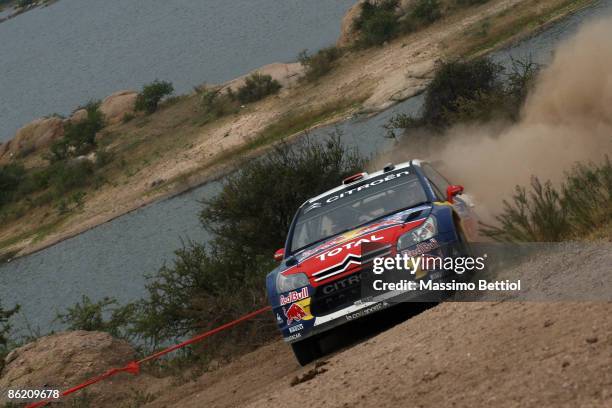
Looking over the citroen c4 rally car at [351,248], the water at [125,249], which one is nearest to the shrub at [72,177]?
the water at [125,249]

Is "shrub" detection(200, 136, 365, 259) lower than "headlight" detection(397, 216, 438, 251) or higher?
lower

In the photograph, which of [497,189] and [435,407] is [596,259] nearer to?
[435,407]

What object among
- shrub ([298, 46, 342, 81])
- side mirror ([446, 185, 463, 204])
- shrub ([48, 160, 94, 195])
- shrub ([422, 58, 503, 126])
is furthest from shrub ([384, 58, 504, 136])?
shrub ([48, 160, 94, 195])

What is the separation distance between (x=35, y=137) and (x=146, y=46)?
3262 centimetres

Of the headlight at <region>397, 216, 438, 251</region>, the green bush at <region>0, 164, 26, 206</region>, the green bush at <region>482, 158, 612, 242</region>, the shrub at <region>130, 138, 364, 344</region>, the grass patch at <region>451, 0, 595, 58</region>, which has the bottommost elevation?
the green bush at <region>0, 164, 26, 206</region>

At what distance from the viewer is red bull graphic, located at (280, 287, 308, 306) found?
9.84 metres

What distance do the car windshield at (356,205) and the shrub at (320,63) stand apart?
39.8 meters

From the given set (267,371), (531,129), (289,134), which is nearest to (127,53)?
(289,134)

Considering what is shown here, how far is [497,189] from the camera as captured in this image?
17.5 m

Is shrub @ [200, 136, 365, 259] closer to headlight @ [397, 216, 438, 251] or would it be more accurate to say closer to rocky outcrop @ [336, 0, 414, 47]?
headlight @ [397, 216, 438, 251]

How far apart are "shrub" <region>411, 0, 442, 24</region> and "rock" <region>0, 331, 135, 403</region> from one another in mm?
37501

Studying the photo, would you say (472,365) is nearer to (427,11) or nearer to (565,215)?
(565,215)

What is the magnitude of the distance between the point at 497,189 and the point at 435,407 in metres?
11.6

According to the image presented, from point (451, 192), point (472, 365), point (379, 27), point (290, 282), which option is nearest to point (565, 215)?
point (451, 192)
